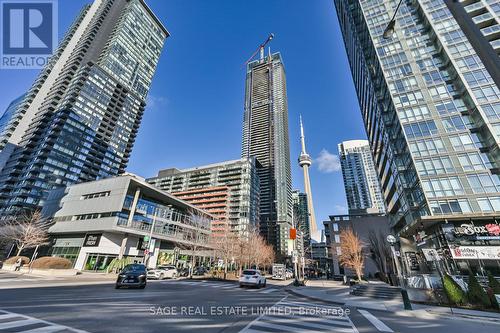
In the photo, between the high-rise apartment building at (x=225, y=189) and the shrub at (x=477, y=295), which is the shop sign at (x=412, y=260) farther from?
the high-rise apartment building at (x=225, y=189)

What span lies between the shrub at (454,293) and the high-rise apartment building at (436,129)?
1624 cm

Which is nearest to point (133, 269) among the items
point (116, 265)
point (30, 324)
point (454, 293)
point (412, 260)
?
point (30, 324)

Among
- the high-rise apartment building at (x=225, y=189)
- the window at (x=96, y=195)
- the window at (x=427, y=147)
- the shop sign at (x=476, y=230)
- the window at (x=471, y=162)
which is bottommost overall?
the shop sign at (x=476, y=230)

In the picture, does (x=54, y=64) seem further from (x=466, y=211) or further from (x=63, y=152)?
(x=466, y=211)

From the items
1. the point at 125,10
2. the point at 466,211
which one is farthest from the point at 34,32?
the point at 125,10

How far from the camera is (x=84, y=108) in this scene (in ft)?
320

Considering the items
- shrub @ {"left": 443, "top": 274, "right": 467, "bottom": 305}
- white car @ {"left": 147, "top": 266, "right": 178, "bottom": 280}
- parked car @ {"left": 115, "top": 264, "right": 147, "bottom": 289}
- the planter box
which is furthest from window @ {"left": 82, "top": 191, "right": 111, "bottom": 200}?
shrub @ {"left": 443, "top": 274, "right": 467, "bottom": 305}

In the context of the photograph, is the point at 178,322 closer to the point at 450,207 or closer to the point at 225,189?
the point at 450,207

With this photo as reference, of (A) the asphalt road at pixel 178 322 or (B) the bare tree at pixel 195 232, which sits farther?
(B) the bare tree at pixel 195 232

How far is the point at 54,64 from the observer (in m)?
114

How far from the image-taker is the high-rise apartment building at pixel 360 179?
132 meters

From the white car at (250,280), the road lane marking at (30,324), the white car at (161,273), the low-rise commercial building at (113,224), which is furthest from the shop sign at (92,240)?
the road lane marking at (30,324)

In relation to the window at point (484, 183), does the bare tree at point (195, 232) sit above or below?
below

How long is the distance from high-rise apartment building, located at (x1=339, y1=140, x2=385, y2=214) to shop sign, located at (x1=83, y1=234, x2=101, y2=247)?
123688mm
